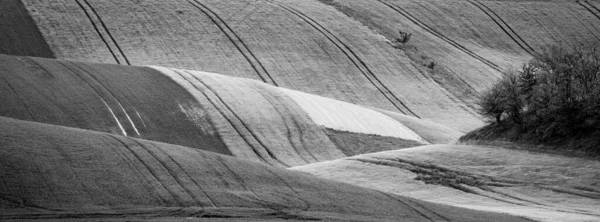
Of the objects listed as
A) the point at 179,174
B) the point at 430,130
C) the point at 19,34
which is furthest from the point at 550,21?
the point at 179,174

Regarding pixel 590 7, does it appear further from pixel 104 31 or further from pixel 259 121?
pixel 259 121

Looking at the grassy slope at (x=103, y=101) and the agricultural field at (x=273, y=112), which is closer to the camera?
the agricultural field at (x=273, y=112)

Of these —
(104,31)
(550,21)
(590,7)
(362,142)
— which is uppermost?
(590,7)

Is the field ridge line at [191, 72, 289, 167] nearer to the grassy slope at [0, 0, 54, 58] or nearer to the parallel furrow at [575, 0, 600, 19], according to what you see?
the grassy slope at [0, 0, 54, 58]

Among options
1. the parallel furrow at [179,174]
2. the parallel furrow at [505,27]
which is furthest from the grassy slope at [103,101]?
the parallel furrow at [505,27]

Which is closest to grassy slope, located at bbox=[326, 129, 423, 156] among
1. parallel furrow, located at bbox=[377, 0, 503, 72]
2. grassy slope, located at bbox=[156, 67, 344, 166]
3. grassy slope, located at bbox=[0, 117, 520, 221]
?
grassy slope, located at bbox=[156, 67, 344, 166]

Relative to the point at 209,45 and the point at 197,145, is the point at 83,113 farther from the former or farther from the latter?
the point at 209,45

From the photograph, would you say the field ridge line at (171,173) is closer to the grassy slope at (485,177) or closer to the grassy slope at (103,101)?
the grassy slope at (485,177)
